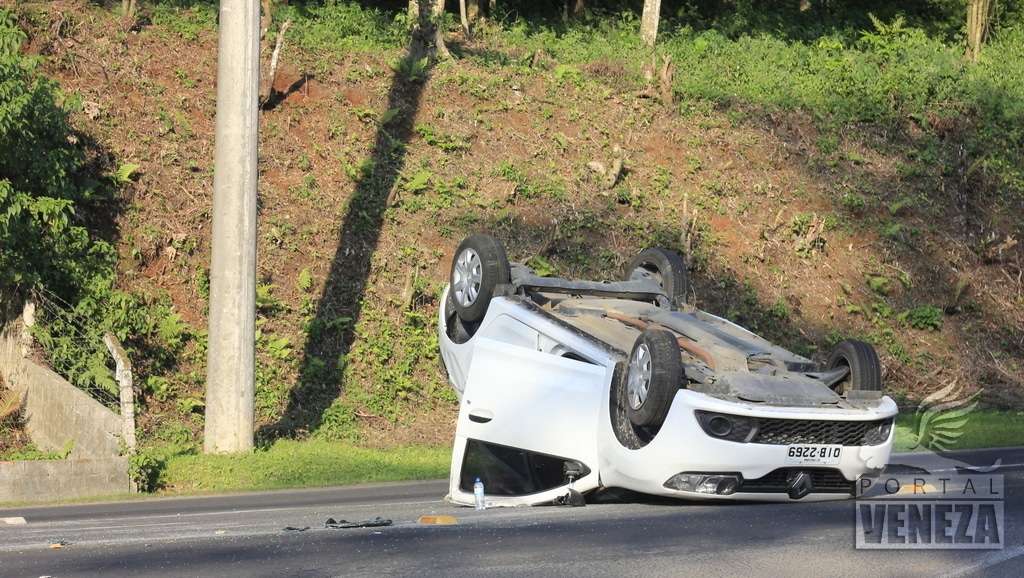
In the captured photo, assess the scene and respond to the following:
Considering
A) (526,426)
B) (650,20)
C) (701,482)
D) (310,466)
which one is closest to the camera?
(701,482)

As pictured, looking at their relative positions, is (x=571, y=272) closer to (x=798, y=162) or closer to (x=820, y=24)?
(x=798, y=162)

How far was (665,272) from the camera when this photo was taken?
11.8 m

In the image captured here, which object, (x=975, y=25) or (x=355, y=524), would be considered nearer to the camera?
(x=355, y=524)

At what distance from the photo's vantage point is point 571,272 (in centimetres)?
2012

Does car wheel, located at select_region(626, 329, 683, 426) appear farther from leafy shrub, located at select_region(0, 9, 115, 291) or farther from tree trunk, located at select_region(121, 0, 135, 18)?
tree trunk, located at select_region(121, 0, 135, 18)

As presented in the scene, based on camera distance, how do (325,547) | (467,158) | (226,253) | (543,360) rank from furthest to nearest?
(467,158), (226,253), (543,360), (325,547)

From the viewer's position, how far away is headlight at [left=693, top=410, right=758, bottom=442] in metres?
8.38

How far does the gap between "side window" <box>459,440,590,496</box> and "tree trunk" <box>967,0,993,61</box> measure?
87.3 feet

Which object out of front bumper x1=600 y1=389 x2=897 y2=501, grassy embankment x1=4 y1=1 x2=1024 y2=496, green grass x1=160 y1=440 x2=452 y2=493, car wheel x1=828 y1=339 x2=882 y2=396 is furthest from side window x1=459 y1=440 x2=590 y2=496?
grassy embankment x1=4 y1=1 x2=1024 y2=496

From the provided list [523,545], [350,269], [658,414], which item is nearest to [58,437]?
[350,269]

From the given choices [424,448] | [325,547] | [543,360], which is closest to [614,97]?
[424,448]

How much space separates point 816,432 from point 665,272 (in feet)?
11.4

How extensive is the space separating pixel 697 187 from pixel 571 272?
457 cm

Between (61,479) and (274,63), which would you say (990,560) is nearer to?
(61,479)
